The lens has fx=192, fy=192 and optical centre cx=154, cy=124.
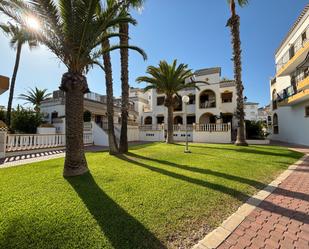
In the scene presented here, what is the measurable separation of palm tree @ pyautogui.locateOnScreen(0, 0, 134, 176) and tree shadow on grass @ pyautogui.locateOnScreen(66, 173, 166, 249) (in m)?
1.70

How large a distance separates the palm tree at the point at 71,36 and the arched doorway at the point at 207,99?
24223 millimetres

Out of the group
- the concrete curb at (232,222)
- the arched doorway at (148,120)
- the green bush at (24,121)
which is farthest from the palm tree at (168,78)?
the arched doorway at (148,120)

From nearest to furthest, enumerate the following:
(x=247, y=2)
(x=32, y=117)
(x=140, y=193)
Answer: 1. (x=140, y=193)
2. (x=247, y=2)
3. (x=32, y=117)

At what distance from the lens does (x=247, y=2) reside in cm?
1662

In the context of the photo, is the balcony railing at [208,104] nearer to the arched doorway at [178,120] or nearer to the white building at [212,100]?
the white building at [212,100]

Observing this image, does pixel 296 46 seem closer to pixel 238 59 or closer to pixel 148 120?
pixel 238 59

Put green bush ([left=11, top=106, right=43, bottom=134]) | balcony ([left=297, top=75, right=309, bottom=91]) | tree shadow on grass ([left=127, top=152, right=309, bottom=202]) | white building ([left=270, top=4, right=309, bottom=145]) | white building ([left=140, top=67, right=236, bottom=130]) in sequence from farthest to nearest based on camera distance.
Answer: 1. white building ([left=140, top=67, right=236, bottom=130])
2. green bush ([left=11, top=106, right=43, bottom=134])
3. white building ([left=270, top=4, right=309, bottom=145])
4. balcony ([left=297, top=75, right=309, bottom=91])
5. tree shadow on grass ([left=127, top=152, right=309, bottom=202])

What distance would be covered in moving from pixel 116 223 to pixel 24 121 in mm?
19214

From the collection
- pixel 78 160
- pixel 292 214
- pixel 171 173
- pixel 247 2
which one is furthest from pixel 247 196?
pixel 247 2

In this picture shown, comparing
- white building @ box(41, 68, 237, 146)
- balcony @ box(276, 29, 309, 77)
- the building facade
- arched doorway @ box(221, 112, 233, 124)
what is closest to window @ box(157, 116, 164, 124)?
white building @ box(41, 68, 237, 146)

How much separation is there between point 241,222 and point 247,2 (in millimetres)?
19115

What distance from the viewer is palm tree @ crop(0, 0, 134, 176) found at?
620 centimetres

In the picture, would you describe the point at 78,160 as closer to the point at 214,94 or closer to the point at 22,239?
the point at 22,239

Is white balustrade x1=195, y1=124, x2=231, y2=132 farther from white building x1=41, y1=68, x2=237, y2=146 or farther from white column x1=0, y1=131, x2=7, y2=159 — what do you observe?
white column x1=0, y1=131, x2=7, y2=159
